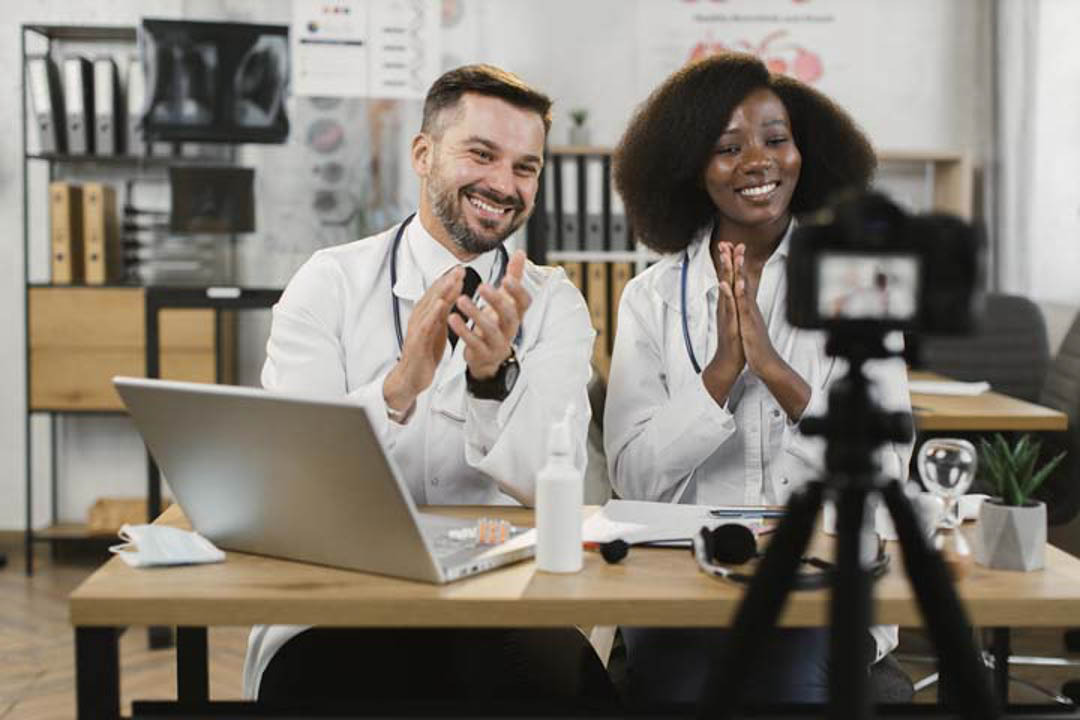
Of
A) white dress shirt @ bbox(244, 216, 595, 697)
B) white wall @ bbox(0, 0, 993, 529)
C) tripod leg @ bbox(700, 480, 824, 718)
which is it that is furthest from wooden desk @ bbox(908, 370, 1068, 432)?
white wall @ bbox(0, 0, 993, 529)

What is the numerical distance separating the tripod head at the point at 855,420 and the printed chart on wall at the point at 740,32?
422 centimetres

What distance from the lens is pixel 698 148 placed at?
6.89ft

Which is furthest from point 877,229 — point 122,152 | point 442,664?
point 122,152

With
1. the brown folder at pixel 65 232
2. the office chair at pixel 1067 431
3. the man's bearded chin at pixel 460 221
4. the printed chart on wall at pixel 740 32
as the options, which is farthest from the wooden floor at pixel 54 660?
the printed chart on wall at pixel 740 32

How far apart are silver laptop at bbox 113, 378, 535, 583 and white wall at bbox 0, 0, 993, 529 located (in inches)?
143

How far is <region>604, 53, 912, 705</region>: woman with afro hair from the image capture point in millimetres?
1780

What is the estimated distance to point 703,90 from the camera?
2.08 meters

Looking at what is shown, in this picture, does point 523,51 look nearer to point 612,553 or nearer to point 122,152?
point 122,152

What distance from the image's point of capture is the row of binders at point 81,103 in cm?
440

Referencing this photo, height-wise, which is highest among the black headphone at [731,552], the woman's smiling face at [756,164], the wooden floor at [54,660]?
the woman's smiling face at [756,164]

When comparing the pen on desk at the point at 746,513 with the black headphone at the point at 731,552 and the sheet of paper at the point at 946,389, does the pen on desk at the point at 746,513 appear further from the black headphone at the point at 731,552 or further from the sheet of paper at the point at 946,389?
the sheet of paper at the point at 946,389

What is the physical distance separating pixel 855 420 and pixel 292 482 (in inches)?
24.0

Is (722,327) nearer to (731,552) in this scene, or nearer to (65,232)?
(731,552)

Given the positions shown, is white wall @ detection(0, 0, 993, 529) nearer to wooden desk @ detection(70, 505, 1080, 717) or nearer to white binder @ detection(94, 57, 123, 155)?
white binder @ detection(94, 57, 123, 155)
